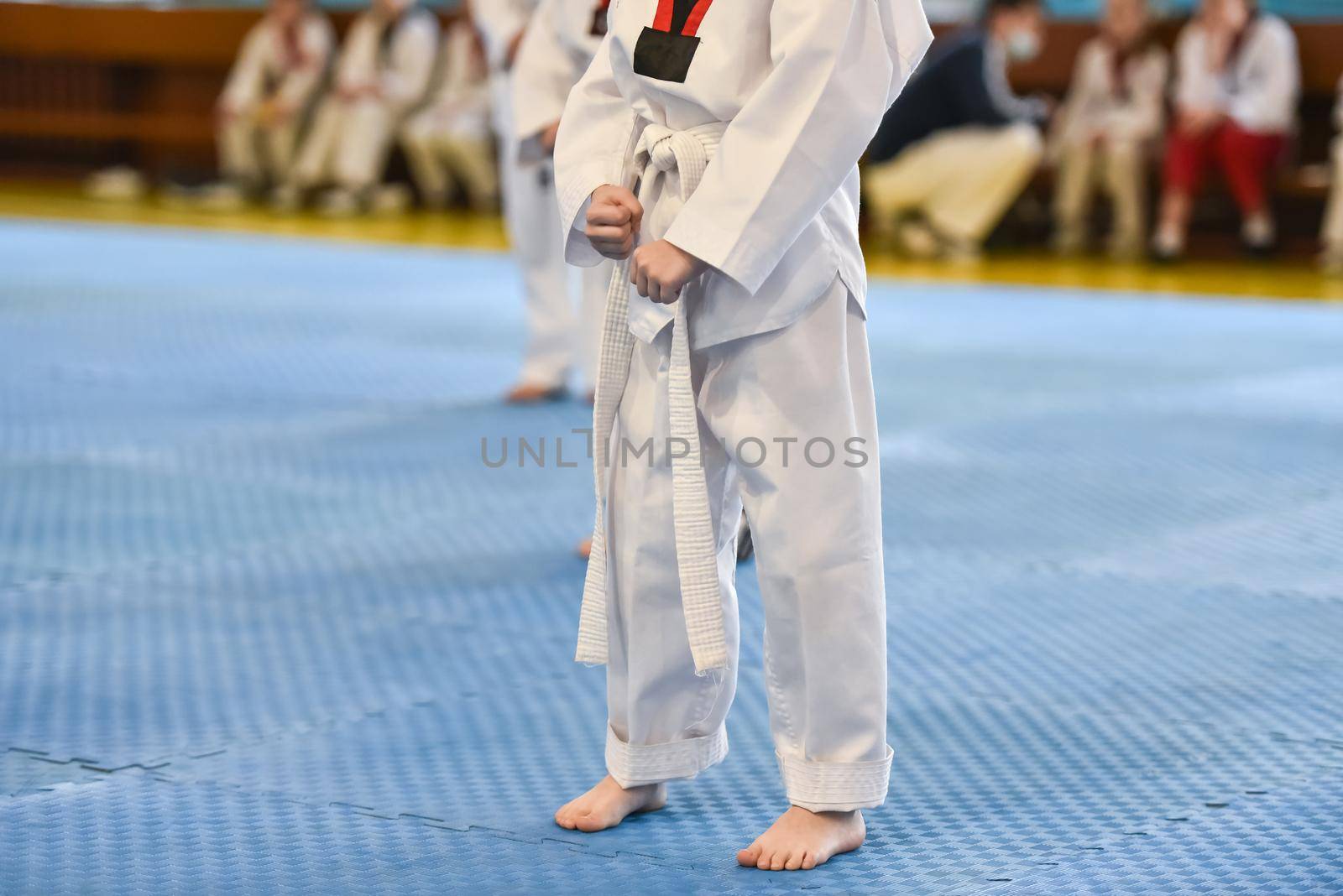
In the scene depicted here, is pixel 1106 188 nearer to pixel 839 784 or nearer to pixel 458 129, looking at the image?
pixel 458 129

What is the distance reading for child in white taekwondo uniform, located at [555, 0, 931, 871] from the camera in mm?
1630

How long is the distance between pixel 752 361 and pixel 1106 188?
779cm

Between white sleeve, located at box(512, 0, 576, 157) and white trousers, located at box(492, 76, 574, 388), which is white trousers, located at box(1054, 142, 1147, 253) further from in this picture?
white sleeve, located at box(512, 0, 576, 157)

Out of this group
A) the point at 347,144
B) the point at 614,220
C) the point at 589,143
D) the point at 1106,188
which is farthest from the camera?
the point at 347,144

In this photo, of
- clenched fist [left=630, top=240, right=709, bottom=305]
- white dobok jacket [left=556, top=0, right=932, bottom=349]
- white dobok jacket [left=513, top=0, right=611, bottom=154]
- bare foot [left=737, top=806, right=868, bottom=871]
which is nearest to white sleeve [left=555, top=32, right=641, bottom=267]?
white dobok jacket [left=556, top=0, right=932, bottom=349]

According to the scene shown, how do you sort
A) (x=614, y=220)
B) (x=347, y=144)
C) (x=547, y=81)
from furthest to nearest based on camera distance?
(x=347, y=144) < (x=547, y=81) < (x=614, y=220)

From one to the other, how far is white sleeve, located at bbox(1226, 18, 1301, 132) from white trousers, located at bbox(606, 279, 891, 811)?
22.9 ft

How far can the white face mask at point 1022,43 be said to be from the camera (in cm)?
850

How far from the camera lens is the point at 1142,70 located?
27.8 feet

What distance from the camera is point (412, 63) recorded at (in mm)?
10742

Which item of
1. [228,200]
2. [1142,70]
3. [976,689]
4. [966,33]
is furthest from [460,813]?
[228,200]

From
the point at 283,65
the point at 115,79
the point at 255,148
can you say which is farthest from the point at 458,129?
the point at 115,79

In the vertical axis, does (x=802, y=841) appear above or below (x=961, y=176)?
above

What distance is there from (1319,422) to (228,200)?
345 inches
